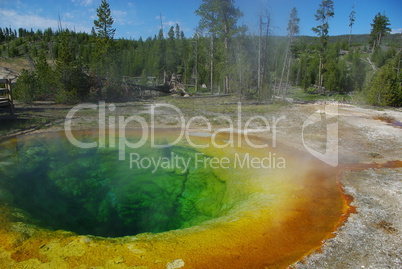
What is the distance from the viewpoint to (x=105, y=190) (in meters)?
9.16

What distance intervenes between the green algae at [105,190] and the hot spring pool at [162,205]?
3 centimetres

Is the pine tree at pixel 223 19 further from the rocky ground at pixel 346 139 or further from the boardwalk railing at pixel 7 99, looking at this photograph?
the boardwalk railing at pixel 7 99

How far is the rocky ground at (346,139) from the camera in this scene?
17.5 ft

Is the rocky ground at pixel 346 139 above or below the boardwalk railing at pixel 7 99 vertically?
below

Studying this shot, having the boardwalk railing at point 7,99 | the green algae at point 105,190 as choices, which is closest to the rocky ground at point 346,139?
the boardwalk railing at point 7,99

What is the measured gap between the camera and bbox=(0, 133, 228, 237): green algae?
7504 millimetres

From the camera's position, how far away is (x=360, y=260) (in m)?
5.04

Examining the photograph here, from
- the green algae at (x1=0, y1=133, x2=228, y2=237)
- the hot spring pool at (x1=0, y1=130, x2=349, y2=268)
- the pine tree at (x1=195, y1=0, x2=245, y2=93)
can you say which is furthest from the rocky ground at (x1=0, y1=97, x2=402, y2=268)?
the pine tree at (x1=195, y1=0, x2=245, y2=93)

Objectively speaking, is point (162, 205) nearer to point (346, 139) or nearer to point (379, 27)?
point (346, 139)

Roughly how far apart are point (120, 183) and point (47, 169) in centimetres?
289

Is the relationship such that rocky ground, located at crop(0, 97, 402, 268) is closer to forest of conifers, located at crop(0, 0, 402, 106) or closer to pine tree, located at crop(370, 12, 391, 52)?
forest of conifers, located at crop(0, 0, 402, 106)

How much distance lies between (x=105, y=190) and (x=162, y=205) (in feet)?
6.85

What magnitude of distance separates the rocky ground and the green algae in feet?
10.4

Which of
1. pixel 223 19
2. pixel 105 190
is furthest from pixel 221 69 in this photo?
pixel 105 190
